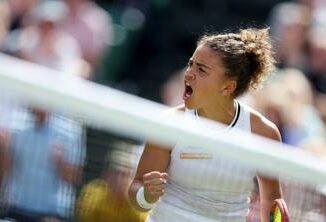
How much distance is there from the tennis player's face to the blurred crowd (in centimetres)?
34

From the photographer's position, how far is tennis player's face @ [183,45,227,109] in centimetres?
473

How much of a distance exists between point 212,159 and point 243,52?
19.8 inches

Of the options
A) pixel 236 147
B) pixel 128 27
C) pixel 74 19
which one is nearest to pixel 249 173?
pixel 236 147

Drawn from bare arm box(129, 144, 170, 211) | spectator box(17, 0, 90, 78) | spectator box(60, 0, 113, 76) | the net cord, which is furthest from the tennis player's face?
spectator box(60, 0, 113, 76)

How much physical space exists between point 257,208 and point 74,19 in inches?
201

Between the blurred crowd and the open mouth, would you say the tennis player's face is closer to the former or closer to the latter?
the open mouth

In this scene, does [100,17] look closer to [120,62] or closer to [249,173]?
[120,62]

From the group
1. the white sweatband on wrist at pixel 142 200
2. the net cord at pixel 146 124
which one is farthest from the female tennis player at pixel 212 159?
the net cord at pixel 146 124


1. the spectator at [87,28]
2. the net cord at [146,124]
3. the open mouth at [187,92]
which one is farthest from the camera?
the spectator at [87,28]

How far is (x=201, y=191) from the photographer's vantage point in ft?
15.3

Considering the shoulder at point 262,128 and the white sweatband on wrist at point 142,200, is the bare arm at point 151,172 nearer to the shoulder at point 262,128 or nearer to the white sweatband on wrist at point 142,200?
the white sweatband on wrist at point 142,200

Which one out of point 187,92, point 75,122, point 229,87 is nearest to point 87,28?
point 229,87

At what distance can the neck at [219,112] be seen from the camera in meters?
4.80

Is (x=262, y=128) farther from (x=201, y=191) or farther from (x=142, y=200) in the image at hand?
(x=142, y=200)
